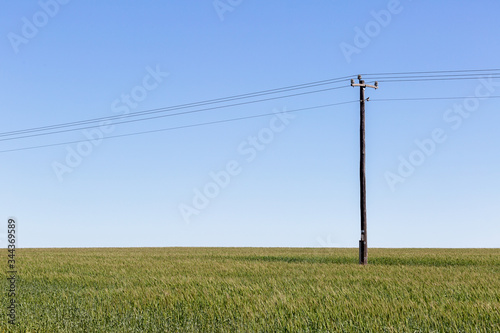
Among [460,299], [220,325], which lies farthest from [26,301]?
[460,299]

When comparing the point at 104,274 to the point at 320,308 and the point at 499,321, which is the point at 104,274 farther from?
the point at 499,321

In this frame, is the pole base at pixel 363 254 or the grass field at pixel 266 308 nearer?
the grass field at pixel 266 308

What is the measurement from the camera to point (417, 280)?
15844 mm

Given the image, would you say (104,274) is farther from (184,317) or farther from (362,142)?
(362,142)

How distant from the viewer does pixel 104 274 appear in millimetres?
19594

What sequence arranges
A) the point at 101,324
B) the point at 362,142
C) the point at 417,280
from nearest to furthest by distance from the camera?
the point at 101,324, the point at 417,280, the point at 362,142

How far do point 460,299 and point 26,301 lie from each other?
10574 millimetres

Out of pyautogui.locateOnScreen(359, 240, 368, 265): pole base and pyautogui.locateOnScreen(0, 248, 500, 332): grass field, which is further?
pyautogui.locateOnScreen(359, 240, 368, 265): pole base

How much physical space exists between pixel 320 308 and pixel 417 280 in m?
6.69

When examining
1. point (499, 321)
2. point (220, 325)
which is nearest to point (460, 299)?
point (499, 321)

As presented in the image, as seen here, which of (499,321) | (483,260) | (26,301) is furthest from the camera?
(483,260)

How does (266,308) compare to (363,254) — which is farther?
(363,254)

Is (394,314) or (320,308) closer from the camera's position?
(394,314)

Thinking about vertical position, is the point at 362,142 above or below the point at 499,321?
above
